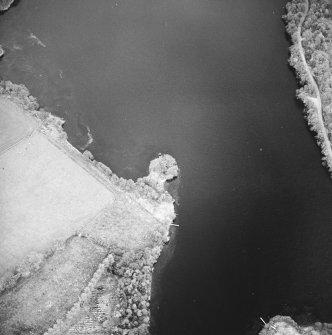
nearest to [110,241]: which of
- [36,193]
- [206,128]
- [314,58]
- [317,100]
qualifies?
[36,193]

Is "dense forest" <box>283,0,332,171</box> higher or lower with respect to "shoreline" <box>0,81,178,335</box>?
higher

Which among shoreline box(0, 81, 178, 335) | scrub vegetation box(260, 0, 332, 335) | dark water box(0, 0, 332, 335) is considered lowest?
shoreline box(0, 81, 178, 335)

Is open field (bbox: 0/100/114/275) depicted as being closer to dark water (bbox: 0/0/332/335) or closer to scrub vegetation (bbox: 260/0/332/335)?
dark water (bbox: 0/0/332/335)

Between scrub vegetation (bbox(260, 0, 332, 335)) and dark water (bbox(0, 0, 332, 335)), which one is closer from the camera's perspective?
dark water (bbox(0, 0, 332, 335))

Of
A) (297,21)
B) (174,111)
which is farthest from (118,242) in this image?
(297,21)

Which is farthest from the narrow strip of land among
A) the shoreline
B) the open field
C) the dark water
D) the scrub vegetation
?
the open field

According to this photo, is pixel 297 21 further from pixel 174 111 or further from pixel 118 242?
pixel 118 242

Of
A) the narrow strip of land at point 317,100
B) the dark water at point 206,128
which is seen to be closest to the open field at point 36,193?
the dark water at point 206,128

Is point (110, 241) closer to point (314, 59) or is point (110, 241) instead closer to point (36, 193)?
point (36, 193)

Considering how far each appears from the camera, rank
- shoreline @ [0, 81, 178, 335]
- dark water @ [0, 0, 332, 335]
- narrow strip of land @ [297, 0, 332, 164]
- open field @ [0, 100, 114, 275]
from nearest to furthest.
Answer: shoreline @ [0, 81, 178, 335] < open field @ [0, 100, 114, 275] < dark water @ [0, 0, 332, 335] < narrow strip of land @ [297, 0, 332, 164]
